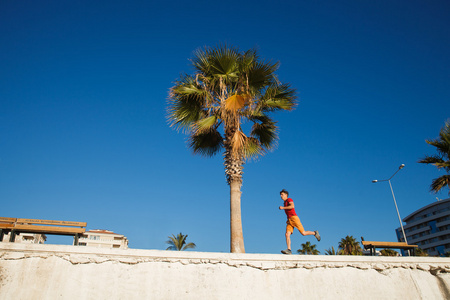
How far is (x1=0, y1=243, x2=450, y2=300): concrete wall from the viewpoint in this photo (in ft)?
12.1

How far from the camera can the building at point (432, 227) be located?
234 feet

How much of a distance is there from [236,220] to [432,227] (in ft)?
291

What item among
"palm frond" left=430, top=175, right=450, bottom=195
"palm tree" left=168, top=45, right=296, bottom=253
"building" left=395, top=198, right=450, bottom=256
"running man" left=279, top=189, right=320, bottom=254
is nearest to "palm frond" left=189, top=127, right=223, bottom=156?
"palm tree" left=168, top=45, right=296, bottom=253

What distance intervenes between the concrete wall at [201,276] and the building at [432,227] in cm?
8060

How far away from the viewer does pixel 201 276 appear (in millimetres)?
4066

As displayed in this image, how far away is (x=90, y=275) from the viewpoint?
150 inches

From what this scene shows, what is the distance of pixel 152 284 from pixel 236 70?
6.23 metres

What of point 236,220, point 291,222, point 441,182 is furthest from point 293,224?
point 441,182

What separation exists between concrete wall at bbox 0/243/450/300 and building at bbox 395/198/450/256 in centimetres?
8060

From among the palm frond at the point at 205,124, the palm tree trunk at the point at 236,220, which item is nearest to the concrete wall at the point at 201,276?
the palm tree trunk at the point at 236,220

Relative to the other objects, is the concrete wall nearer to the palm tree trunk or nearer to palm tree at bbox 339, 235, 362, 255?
the palm tree trunk

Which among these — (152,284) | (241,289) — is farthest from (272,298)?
(152,284)

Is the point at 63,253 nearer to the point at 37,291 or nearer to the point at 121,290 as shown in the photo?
the point at 37,291

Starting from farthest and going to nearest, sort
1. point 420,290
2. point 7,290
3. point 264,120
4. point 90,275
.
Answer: point 264,120, point 420,290, point 90,275, point 7,290
